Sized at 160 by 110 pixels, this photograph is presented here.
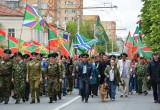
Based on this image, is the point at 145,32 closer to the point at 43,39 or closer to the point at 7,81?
the point at 43,39

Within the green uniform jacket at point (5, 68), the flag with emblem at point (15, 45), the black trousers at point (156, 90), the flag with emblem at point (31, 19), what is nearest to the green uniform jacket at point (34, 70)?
the green uniform jacket at point (5, 68)

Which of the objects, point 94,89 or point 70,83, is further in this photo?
point 70,83

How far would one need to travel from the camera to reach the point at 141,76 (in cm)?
2530

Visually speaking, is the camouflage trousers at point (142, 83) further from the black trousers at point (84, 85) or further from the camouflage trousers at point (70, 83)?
the black trousers at point (84, 85)

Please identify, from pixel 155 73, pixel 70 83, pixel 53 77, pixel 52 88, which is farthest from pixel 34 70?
pixel 70 83

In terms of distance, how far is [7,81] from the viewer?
1944cm

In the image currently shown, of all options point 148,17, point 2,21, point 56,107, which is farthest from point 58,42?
point 2,21

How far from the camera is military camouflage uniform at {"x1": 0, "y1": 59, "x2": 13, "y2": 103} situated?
1930cm

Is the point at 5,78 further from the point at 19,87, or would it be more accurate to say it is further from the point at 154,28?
the point at 154,28

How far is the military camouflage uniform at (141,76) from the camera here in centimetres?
2477

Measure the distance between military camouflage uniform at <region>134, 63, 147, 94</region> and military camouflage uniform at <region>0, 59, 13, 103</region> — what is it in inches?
300

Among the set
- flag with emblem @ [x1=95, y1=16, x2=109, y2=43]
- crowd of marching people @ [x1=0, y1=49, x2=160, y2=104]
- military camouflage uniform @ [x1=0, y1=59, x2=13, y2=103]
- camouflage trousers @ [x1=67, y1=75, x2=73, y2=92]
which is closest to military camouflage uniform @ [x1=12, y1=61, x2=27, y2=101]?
crowd of marching people @ [x1=0, y1=49, x2=160, y2=104]

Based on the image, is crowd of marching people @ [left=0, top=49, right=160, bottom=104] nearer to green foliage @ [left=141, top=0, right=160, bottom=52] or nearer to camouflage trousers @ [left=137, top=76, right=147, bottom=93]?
camouflage trousers @ [left=137, top=76, right=147, bottom=93]

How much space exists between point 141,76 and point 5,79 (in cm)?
812
